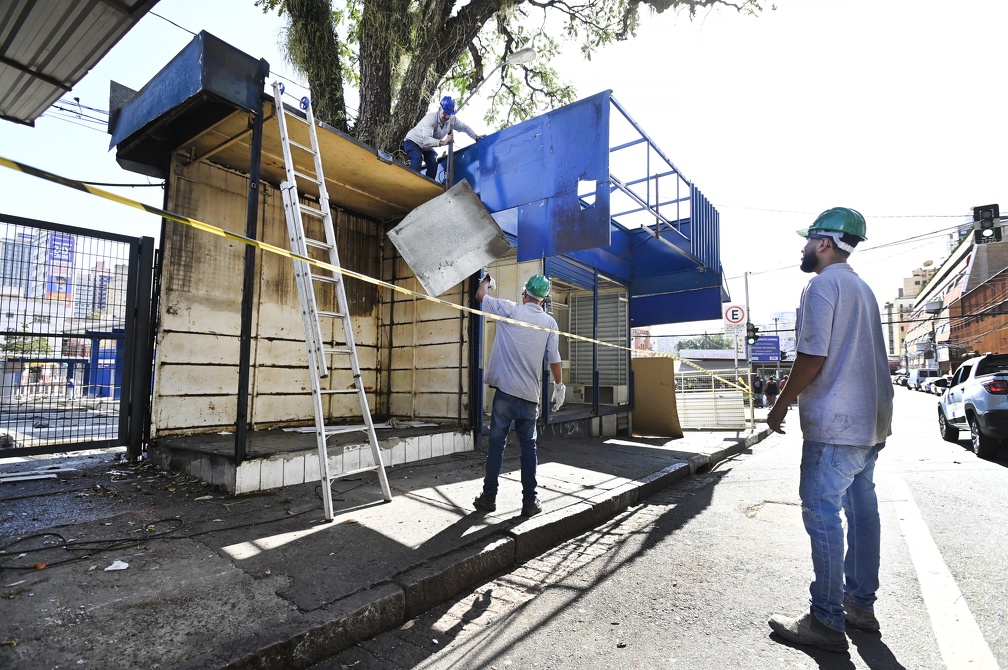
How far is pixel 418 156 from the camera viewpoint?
6613 mm

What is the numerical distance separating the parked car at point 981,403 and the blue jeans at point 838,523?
7915 millimetres

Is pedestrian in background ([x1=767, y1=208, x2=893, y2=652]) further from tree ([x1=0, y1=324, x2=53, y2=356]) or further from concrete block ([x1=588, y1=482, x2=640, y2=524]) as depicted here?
tree ([x1=0, y1=324, x2=53, y2=356])

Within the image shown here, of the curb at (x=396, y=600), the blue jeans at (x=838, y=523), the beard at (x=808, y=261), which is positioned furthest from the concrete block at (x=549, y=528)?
the beard at (x=808, y=261)

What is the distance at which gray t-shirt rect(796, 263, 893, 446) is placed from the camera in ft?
8.20

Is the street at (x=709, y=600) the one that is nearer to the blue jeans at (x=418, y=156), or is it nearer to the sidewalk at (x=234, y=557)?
the sidewalk at (x=234, y=557)

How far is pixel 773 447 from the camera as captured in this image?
33.8ft

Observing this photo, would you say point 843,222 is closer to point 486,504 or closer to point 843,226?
point 843,226

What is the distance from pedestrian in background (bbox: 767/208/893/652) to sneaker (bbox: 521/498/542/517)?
6.30 ft

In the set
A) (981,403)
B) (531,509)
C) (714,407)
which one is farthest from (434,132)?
(981,403)

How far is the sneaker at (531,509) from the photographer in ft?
13.5

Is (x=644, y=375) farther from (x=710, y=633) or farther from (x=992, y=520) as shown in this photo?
(x=710, y=633)

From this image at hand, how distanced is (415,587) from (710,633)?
1.60 m

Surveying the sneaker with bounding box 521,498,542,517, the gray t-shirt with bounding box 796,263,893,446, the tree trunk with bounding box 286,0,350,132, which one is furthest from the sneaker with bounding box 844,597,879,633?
the tree trunk with bounding box 286,0,350,132

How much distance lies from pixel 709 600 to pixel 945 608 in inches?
50.9
